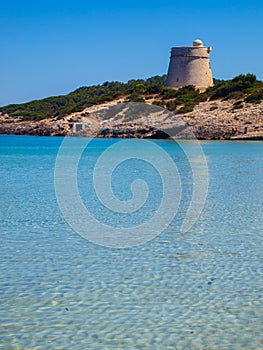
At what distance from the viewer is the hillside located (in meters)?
43.1

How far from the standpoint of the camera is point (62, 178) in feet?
52.2

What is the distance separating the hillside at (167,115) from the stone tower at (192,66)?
2.08 metres

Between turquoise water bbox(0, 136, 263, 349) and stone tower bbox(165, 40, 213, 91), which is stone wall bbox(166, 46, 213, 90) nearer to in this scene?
stone tower bbox(165, 40, 213, 91)

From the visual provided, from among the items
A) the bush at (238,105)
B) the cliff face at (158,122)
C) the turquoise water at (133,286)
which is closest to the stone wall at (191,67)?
the cliff face at (158,122)

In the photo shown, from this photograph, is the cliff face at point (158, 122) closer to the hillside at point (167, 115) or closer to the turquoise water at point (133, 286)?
the hillside at point (167, 115)

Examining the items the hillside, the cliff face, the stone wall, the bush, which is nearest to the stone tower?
the stone wall

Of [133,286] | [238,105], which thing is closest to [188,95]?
[238,105]

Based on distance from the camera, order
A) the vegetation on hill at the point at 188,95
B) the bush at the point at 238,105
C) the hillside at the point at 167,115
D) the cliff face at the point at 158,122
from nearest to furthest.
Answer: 1. the cliff face at the point at 158,122
2. the hillside at the point at 167,115
3. the bush at the point at 238,105
4. the vegetation on hill at the point at 188,95

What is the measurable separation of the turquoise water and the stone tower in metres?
47.5

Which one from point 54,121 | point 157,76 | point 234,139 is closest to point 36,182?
point 234,139

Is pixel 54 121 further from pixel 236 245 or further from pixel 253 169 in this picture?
pixel 236 245

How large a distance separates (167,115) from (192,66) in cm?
1044

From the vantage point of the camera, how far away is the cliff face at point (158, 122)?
139ft

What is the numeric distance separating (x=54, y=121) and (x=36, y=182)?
41243mm
